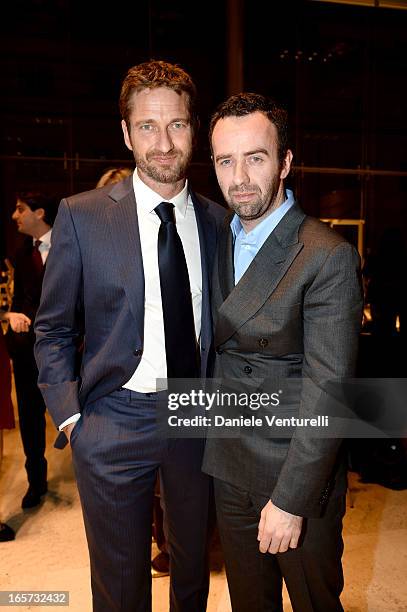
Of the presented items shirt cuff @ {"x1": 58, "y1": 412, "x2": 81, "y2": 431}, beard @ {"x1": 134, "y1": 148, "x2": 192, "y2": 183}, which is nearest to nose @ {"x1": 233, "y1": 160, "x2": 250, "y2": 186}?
beard @ {"x1": 134, "y1": 148, "x2": 192, "y2": 183}

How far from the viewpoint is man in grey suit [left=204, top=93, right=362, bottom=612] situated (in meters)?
1.21

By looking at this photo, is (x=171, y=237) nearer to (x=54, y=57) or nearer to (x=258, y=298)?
(x=258, y=298)

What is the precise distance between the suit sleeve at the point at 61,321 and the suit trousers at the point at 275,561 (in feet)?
1.60

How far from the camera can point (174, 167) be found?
1524 millimetres

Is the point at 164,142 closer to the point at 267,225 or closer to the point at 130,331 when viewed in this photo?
the point at 267,225

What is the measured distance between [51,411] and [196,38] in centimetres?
690

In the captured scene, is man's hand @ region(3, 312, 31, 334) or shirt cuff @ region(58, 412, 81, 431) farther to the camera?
man's hand @ region(3, 312, 31, 334)

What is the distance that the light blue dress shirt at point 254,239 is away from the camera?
1.37 meters

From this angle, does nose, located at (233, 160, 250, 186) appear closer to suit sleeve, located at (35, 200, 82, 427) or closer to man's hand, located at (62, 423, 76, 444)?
suit sleeve, located at (35, 200, 82, 427)

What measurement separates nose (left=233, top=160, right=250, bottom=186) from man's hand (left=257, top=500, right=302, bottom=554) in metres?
0.77

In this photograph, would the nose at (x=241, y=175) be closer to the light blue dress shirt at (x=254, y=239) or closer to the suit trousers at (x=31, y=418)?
the light blue dress shirt at (x=254, y=239)

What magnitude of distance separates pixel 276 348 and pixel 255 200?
1.21ft

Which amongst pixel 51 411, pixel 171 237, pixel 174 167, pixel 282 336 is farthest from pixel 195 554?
pixel 174 167

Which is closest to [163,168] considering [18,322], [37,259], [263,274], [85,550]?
[263,274]
